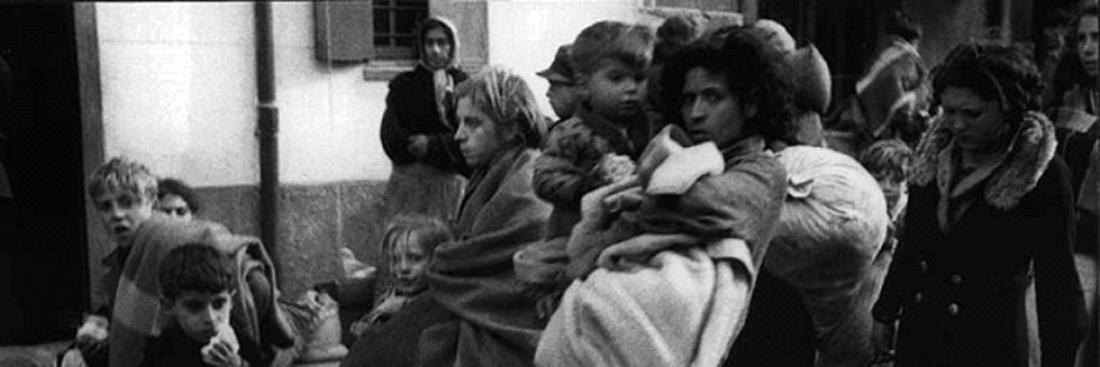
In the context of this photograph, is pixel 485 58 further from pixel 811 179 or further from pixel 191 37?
pixel 811 179

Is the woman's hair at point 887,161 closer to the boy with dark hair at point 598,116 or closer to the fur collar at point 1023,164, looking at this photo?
the fur collar at point 1023,164

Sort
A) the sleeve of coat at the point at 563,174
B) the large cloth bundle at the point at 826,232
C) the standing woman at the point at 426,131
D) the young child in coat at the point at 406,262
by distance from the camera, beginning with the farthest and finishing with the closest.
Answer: the standing woman at the point at 426,131 < the young child in coat at the point at 406,262 < the sleeve of coat at the point at 563,174 < the large cloth bundle at the point at 826,232

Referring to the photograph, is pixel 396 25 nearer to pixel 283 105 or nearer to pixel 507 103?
pixel 283 105

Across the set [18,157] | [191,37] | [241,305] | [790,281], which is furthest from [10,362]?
[790,281]

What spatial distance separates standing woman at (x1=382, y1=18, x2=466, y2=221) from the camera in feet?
14.1

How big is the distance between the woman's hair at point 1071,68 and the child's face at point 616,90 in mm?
2016

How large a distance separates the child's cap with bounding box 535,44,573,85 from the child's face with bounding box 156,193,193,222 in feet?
3.14

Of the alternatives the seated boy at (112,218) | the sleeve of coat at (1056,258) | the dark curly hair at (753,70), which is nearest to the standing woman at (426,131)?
the seated boy at (112,218)

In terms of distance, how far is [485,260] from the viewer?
3.34 m

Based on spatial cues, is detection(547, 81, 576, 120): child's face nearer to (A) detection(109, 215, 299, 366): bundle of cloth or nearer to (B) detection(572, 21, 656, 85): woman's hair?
(B) detection(572, 21, 656, 85): woman's hair

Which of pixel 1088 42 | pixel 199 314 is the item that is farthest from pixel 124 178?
pixel 1088 42

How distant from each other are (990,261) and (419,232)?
4.71 ft

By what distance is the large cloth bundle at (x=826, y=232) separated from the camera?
8.48 ft

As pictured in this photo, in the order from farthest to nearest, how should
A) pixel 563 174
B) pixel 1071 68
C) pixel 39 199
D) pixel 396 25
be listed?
pixel 1071 68 → pixel 396 25 → pixel 39 199 → pixel 563 174
